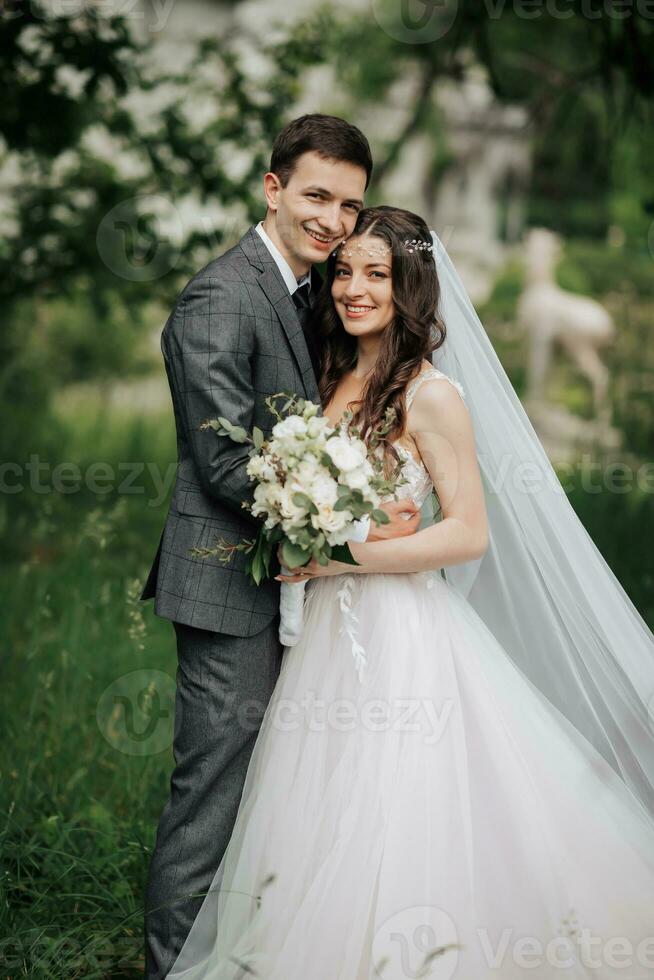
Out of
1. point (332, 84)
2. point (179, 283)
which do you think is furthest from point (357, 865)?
point (332, 84)

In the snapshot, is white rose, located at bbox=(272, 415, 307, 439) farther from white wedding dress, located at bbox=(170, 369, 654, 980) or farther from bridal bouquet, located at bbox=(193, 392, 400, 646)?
white wedding dress, located at bbox=(170, 369, 654, 980)

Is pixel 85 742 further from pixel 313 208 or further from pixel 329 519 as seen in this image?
pixel 313 208

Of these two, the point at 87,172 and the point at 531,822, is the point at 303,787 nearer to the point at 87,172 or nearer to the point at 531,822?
the point at 531,822

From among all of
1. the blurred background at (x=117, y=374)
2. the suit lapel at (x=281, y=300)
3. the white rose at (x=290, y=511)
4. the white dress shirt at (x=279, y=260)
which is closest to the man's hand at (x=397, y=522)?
the suit lapel at (x=281, y=300)

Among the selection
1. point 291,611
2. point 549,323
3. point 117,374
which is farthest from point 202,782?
point 549,323

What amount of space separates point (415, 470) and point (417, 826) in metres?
0.96

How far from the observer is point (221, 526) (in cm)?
292

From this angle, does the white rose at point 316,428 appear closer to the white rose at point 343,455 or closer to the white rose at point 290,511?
the white rose at point 343,455

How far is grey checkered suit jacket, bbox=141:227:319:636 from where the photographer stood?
280 centimetres

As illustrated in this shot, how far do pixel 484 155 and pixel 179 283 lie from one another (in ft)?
38.2

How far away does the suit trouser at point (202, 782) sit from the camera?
2.89 m

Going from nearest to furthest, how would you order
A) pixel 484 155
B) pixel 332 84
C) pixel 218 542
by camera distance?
pixel 218 542, pixel 332 84, pixel 484 155

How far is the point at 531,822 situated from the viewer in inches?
109

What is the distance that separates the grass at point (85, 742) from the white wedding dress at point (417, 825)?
479 mm
